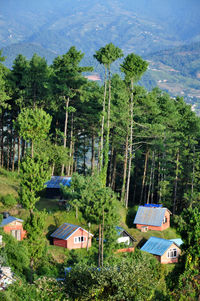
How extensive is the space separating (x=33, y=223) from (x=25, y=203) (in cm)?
170

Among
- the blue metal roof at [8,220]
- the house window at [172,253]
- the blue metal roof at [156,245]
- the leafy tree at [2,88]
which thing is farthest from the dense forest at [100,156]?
the house window at [172,253]

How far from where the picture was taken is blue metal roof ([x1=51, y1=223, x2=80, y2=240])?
35359 millimetres

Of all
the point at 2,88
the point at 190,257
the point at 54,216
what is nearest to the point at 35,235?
the point at 54,216

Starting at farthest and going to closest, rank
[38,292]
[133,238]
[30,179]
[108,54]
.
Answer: [108,54] < [133,238] < [30,179] < [38,292]

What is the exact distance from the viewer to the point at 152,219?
149 ft

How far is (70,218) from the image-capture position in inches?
1554

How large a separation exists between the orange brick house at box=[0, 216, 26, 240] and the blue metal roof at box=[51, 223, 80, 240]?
12.7ft

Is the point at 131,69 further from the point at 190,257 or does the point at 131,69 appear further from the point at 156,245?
the point at 190,257

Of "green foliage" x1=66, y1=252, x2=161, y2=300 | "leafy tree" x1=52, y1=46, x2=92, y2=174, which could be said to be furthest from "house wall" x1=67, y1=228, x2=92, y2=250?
"green foliage" x1=66, y1=252, x2=161, y2=300

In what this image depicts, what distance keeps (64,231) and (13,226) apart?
18.1 feet

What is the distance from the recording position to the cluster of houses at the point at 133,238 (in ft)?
109

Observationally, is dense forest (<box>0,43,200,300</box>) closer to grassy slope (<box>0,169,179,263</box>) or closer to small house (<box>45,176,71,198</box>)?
grassy slope (<box>0,169,179,263</box>)

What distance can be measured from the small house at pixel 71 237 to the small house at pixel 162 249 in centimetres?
712

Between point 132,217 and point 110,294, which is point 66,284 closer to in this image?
point 110,294
